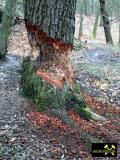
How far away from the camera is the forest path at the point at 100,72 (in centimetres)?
834

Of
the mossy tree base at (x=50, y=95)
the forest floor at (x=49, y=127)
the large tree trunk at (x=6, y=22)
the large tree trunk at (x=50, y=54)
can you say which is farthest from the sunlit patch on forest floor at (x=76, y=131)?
the large tree trunk at (x=6, y=22)

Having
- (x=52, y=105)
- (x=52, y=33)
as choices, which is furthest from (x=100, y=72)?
(x=52, y=105)

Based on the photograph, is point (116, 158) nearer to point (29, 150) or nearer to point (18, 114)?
point (29, 150)

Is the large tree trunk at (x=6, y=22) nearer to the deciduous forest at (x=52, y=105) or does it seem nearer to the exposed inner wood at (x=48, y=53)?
the deciduous forest at (x=52, y=105)

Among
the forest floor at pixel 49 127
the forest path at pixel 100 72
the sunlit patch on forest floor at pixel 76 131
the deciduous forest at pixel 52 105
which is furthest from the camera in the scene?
the forest path at pixel 100 72

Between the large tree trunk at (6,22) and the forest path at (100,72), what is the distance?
2.43m

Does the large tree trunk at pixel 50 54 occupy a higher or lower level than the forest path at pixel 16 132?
higher

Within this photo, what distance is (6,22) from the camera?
1078 centimetres

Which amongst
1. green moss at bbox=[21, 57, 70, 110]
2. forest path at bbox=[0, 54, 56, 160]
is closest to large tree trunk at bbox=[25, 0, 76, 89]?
green moss at bbox=[21, 57, 70, 110]

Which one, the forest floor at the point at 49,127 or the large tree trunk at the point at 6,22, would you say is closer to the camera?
the forest floor at the point at 49,127

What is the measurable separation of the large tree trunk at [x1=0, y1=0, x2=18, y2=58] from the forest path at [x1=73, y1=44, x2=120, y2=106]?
2425mm

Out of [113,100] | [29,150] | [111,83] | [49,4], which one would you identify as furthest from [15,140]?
[111,83]

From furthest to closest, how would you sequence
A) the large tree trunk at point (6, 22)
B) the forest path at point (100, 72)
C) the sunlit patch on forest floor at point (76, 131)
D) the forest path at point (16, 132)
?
the large tree trunk at point (6, 22)
the forest path at point (100, 72)
the sunlit patch on forest floor at point (76, 131)
the forest path at point (16, 132)

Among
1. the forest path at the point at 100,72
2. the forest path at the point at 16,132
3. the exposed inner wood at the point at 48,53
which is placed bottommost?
the forest path at the point at 100,72
